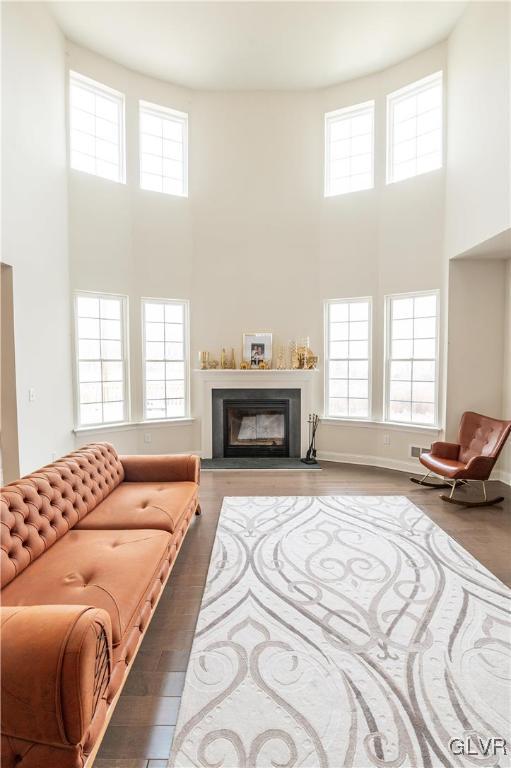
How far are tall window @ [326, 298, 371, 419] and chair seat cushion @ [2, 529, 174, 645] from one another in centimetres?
425

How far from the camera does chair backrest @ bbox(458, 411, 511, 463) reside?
4.27 meters

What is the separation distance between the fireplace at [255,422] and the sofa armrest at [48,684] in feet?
16.0

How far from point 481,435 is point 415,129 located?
434 cm


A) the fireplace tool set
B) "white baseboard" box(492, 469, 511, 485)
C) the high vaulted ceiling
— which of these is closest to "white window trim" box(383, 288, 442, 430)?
"white baseboard" box(492, 469, 511, 485)

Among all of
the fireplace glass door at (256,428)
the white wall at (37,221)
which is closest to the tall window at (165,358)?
the fireplace glass door at (256,428)

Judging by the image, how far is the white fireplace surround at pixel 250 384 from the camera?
6.04m

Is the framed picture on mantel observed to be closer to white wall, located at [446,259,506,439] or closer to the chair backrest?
white wall, located at [446,259,506,439]

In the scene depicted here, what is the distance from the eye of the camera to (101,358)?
18.3ft

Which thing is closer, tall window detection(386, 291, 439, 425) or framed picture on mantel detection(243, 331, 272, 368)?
tall window detection(386, 291, 439, 425)

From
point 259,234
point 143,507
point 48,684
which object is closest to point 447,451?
point 143,507

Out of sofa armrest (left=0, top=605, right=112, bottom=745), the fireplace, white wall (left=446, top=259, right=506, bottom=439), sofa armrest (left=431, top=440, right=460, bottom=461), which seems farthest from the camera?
the fireplace

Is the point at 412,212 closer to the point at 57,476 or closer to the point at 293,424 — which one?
the point at 293,424

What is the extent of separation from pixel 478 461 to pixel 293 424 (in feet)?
8.80

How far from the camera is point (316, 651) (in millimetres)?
2080
